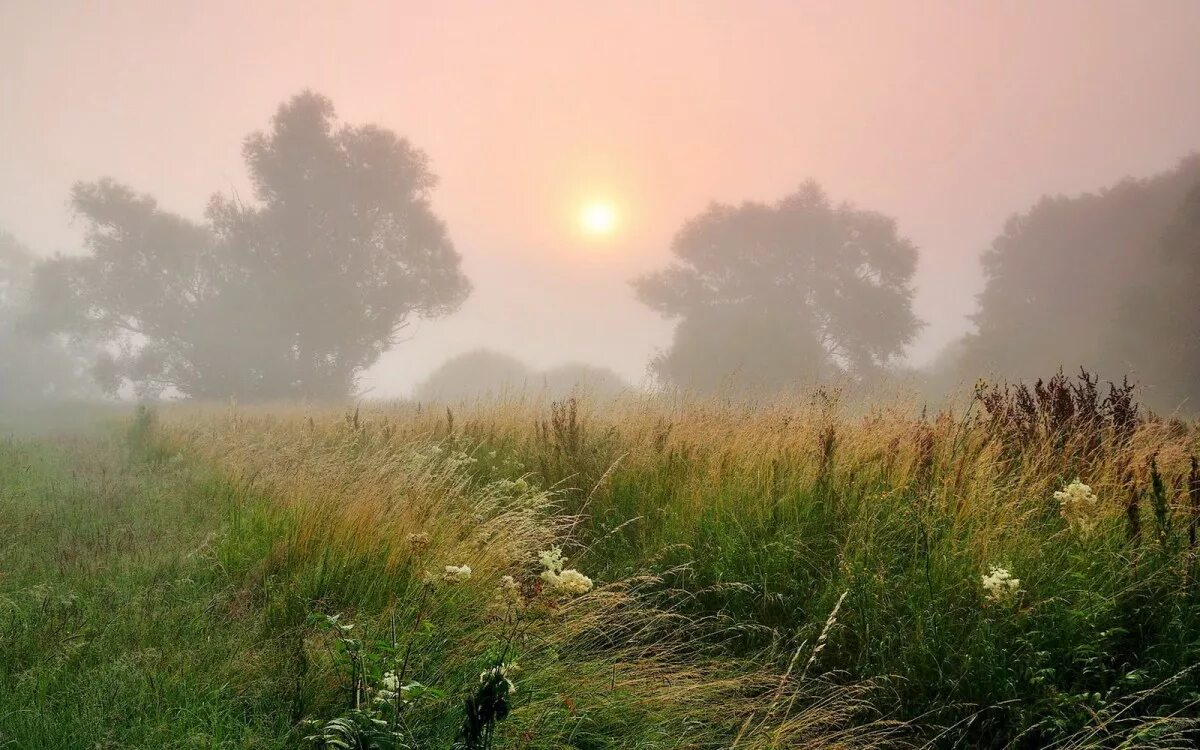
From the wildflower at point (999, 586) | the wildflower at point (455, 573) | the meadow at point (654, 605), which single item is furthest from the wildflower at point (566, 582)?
the wildflower at point (999, 586)

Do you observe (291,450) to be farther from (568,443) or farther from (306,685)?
(306,685)

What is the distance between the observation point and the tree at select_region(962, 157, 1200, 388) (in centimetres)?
2661

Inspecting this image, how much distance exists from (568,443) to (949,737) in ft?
13.3

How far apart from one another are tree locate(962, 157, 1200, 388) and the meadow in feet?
82.0

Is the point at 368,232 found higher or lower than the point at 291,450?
higher

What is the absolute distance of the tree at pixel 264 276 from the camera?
29828 millimetres

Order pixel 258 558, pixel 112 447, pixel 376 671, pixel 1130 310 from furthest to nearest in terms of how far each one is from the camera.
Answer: pixel 1130 310, pixel 112 447, pixel 258 558, pixel 376 671

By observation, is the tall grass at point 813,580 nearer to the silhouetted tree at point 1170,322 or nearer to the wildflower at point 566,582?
the wildflower at point 566,582

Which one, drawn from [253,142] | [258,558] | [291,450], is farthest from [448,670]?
[253,142]

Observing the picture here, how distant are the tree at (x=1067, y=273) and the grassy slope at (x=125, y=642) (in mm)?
28242

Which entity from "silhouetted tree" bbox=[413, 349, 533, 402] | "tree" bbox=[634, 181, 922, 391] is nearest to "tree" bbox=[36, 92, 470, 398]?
"silhouetted tree" bbox=[413, 349, 533, 402]

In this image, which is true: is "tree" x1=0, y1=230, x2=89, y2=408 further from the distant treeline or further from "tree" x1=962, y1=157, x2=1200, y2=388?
"tree" x1=962, y1=157, x2=1200, y2=388

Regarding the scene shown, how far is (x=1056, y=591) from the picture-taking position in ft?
10.8

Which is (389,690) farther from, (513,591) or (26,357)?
(26,357)
